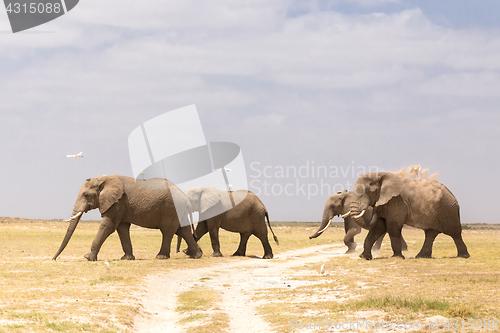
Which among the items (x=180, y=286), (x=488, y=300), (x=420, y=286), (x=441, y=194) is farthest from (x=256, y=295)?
(x=441, y=194)

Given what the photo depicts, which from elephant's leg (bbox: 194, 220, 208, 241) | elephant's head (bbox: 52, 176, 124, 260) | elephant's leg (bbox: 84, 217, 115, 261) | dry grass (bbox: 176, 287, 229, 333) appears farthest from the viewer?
elephant's leg (bbox: 194, 220, 208, 241)

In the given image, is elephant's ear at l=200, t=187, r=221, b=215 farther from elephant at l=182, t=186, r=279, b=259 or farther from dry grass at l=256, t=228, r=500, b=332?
dry grass at l=256, t=228, r=500, b=332

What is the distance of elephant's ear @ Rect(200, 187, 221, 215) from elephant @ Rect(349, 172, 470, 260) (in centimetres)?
694

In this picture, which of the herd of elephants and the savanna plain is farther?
the herd of elephants

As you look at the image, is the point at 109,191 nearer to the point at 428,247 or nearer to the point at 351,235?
the point at 428,247

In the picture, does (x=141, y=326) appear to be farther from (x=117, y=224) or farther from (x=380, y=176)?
(x=380, y=176)

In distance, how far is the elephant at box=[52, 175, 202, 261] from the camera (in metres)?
22.8

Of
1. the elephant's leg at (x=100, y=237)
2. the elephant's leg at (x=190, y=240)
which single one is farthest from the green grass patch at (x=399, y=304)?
the elephant's leg at (x=190, y=240)

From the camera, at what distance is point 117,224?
23.2 metres

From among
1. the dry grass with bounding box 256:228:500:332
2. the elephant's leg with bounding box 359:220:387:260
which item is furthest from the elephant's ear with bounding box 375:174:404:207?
the dry grass with bounding box 256:228:500:332

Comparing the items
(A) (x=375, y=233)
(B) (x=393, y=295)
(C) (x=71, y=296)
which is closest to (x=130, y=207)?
(A) (x=375, y=233)

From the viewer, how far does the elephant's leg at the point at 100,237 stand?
73.3ft

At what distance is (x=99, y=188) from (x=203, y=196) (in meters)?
5.94

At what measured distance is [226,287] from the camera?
16.5 m
